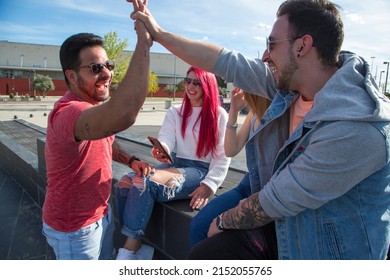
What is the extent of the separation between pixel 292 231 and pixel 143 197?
1.28 meters

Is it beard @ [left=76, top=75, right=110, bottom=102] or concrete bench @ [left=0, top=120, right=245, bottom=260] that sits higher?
beard @ [left=76, top=75, right=110, bottom=102]

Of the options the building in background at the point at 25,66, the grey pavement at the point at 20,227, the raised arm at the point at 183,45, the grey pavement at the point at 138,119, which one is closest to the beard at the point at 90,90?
the raised arm at the point at 183,45

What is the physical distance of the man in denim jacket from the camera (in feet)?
3.96

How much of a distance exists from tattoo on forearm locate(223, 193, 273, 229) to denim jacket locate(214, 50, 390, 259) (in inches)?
1.9

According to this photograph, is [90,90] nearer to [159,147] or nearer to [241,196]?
[159,147]

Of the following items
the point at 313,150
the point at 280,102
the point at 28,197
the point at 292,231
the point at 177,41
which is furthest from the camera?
the point at 28,197

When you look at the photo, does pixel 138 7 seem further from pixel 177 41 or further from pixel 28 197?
pixel 28 197

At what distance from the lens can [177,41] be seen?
1.79 m

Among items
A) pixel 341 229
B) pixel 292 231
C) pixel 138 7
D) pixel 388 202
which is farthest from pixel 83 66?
pixel 388 202

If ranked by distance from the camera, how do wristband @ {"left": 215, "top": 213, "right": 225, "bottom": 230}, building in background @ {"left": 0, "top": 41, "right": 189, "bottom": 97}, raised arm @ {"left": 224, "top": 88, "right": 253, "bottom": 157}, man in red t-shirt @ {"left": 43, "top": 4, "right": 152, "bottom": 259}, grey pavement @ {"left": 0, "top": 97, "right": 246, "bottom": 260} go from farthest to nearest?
building in background @ {"left": 0, "top": 41, "right": 189, "bottom": 97} → grey pavement @ {"left": 0, "top": 97, "right": 246, "bottom": 260} → raised arm @ {"left": 224, "top": 88, "right": 253, "bottom": 157} → man in red t-shirt @ {"left": 43, "top": 4, "right": 152, "bottom": 259} → wristband @ {"left": 215, "top": 213, "right": 225, "bottom": 230}

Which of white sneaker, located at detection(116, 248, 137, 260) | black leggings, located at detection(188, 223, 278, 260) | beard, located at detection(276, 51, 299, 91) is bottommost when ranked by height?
white sneaker, located at detection(116, 248, 137, 260)

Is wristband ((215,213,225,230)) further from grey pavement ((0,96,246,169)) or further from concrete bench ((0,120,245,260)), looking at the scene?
grey pavement ((0,96,246,169))

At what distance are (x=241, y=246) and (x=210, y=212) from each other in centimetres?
37

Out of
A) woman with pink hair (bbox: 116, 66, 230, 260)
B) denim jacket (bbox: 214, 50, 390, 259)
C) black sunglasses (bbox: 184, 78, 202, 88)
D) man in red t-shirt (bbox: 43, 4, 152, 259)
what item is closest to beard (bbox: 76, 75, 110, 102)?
man in red t-shirt (bbox: 43, 4, 152, 259)
